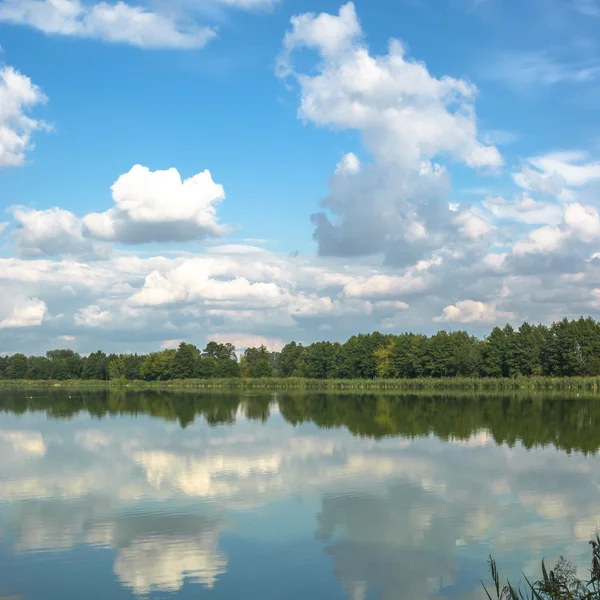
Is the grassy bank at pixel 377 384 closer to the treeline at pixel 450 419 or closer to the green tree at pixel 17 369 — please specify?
the treeline at pixel 450 419

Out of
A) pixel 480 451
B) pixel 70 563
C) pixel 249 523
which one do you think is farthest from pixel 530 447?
pixel 70 563

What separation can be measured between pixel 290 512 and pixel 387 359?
8863cm

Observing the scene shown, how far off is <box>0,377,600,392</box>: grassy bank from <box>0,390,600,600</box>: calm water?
4604 cm

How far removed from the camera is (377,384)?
97.8 m

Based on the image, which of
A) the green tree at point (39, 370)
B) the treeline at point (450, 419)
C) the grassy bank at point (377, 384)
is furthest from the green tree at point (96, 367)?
the treeline at point (450, 419)

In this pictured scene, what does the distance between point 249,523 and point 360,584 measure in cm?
451

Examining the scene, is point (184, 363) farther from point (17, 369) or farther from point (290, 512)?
point (290, 512)

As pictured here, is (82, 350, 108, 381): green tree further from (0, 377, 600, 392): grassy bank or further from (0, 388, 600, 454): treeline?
(0, 388, 600, 454): treeline

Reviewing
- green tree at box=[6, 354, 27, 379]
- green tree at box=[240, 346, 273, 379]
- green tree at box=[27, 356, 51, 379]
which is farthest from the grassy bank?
green tree at box=[6, 354, 27, 379]

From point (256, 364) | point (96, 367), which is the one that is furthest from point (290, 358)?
point (96, 367)

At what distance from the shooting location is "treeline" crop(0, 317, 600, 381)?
85.2 m

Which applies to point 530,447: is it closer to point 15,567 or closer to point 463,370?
point 15,567

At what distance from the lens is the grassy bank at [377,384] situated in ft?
251

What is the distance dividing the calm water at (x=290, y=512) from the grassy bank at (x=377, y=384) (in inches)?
1813
